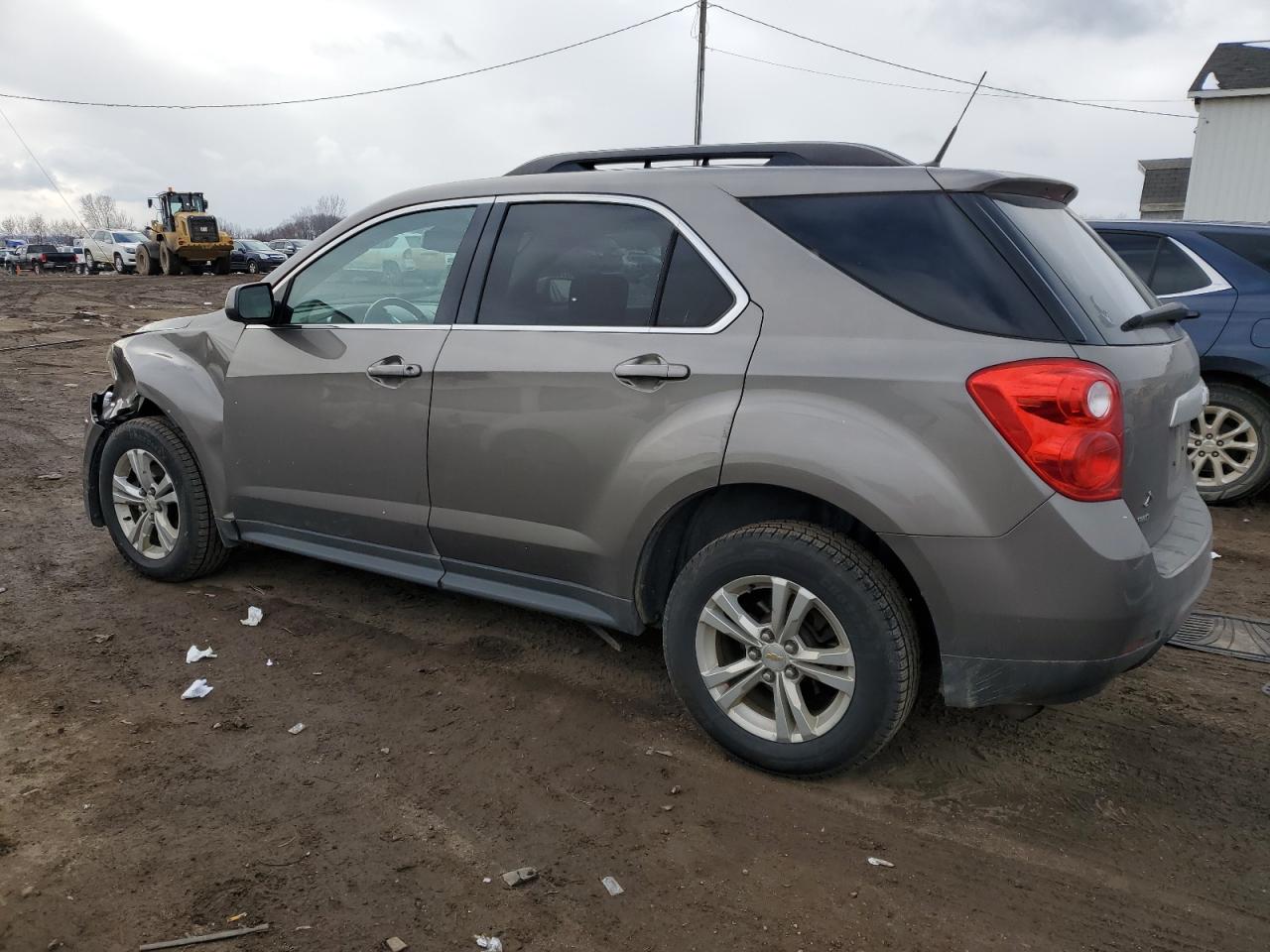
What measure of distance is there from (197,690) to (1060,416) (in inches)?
120

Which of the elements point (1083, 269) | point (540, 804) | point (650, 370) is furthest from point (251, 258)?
point (1083, 269)

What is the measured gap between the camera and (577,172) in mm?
3467

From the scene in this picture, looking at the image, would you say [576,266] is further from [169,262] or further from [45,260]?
[45,260]

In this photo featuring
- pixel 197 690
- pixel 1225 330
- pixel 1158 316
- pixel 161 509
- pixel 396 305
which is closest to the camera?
pixel 1158 316

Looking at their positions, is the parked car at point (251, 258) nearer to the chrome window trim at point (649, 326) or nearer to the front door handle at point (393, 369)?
the front door handle at point (393, 369)

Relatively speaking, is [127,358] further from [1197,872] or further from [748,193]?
[1197,872]

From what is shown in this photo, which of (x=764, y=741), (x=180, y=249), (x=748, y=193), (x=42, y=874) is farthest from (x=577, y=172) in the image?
(x=180, y=249)

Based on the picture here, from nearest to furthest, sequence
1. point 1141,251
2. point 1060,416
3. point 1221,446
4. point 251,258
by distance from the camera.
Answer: point 1060,416
point 1221,446
point 1141,251
point 251,258

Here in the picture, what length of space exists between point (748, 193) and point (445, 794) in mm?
2078

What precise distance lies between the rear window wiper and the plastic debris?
7.32 feet

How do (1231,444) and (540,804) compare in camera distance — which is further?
(1231,444)

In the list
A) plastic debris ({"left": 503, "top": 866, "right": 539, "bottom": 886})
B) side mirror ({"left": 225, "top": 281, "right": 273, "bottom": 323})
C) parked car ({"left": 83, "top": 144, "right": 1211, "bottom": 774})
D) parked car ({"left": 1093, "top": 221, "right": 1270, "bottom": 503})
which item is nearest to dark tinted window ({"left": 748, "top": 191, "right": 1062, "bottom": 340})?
parked car ({"left": 83, "top": 144, "right": 1211, "bottom": 774})

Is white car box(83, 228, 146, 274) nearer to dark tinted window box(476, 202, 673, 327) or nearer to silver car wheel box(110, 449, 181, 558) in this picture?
silver car wheel box(110, 449, 181, 558)

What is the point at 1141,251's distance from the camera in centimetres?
630
